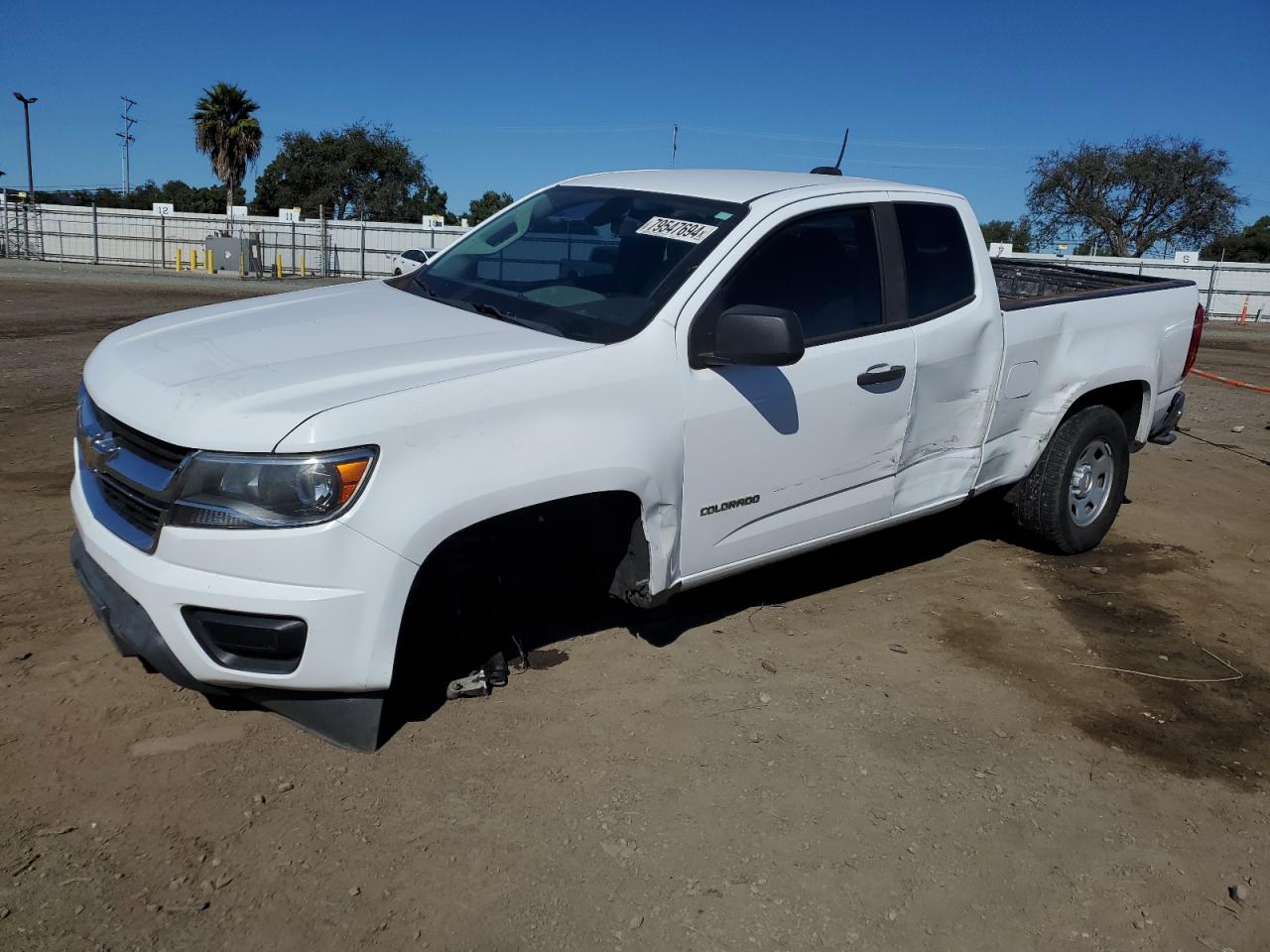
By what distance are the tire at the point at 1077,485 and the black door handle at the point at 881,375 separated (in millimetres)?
1552

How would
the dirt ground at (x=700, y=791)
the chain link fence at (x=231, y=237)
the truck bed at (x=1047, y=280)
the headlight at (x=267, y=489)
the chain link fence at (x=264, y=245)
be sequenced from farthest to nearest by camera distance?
the chain link fence at (x=231, y=237)
the chain link fence at (x=264, y=245)
the truck bed at (x=1047, y=280)
the headlight at (x=267, y=489)
the dirt ground at (x=700, y=791)

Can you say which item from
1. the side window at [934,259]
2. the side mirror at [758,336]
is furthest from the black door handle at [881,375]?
the side mirror at [758,336]

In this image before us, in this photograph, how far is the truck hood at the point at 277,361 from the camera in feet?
9.55

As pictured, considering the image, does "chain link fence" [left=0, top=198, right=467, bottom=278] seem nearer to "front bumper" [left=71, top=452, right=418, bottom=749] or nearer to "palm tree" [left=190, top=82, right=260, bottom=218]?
"palm tree" [left=190, top=82, right=260, bottom=218]

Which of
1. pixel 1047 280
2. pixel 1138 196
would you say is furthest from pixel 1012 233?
pixel 1047 280

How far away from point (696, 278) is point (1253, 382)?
45.6ft

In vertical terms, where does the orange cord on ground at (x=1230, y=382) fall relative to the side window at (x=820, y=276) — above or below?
below

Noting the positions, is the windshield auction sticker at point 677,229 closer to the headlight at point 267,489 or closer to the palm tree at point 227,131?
the headlight at point 267,489

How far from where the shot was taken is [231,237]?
113ft

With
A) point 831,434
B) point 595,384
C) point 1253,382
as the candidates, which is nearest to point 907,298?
point 831,434

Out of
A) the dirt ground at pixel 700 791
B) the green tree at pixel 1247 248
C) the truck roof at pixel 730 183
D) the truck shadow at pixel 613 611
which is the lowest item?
the dirt ground at pixel 700 791

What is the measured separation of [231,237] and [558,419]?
34538mm

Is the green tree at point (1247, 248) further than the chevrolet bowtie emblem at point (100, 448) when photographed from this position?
Yes

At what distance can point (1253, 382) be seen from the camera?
14.7 meters
